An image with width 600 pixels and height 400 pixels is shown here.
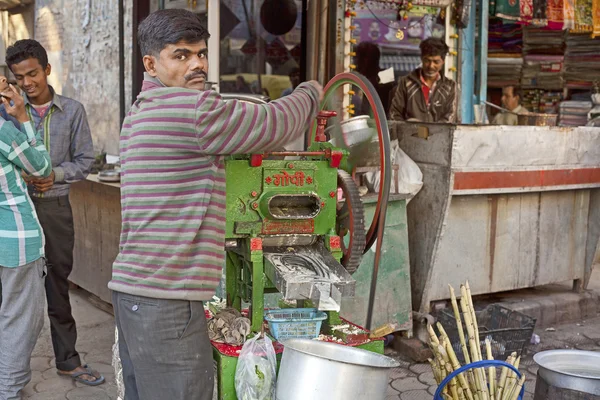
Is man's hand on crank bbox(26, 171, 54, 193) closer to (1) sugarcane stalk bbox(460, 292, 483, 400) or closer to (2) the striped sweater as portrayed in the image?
(2) the striped sweater

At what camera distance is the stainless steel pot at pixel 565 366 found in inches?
124

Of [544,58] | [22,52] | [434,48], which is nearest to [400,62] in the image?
[434,48]

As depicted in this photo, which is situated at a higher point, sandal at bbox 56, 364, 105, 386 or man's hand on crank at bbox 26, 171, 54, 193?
man's hand on crank at bbox 26, 171, 54, 193

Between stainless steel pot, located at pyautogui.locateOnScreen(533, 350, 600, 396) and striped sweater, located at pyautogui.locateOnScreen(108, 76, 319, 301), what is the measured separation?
169 centimetres

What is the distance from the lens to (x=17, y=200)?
3.58 m

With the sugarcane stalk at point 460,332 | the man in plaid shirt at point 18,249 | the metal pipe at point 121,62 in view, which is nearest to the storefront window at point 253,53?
the metal pipe at point 121,62

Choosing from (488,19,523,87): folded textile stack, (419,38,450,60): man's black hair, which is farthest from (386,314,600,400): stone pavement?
(488,19,523,87): folded textile stack

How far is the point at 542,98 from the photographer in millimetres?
8992

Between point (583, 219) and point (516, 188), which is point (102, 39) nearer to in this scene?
point (516, 188)

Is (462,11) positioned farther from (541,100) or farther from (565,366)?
(565,366)

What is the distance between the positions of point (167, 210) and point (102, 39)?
213 inches

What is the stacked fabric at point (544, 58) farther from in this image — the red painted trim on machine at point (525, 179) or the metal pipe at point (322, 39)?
the red painted trim on machine at point (525, 179)

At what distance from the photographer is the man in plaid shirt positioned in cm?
353

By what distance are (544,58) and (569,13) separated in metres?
1.36
